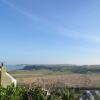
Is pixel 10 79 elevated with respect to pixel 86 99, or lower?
elevated

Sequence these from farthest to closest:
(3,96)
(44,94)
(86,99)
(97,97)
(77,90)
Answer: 1. (77,90)
2. (97,97)
3. (86,99)
4. (44,94)
5. (3,96)

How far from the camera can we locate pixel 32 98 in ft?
143

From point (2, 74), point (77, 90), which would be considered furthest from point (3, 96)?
point (77, 90)

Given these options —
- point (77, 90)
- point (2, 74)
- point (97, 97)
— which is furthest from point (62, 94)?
point (77, 90)

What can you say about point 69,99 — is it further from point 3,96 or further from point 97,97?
point 97,97

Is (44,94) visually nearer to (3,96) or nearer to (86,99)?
(3,96)

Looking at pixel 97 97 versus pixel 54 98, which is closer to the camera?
pixel 54 98

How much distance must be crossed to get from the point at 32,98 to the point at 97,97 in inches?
1926

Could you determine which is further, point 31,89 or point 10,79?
point 10,79

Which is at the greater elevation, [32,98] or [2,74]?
[2,74]

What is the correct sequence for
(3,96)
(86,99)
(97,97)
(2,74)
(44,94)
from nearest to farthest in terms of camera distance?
(3,96), (44,94), (2,74), (86,99), (97,97)

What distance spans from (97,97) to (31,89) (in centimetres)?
4802

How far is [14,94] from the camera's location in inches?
1635

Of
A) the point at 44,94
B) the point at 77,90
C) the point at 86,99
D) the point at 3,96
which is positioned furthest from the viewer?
the point at 77,90
